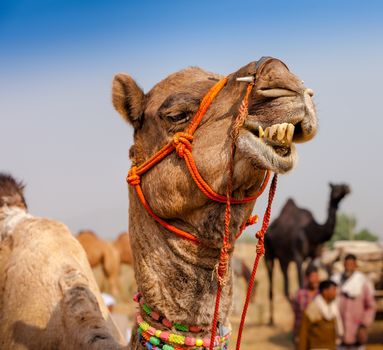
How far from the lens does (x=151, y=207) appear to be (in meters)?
2.71

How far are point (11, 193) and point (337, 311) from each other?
5.17 meters

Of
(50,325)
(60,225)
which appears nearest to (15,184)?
(60,225)

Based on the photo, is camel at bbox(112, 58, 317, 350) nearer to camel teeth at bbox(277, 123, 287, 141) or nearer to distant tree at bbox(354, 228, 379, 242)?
camel teeth at bbox(277, 123, 287, 141)

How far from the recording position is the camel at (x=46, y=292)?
3.36m

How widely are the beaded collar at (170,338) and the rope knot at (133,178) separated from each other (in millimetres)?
520

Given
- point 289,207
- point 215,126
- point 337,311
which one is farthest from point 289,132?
point 289,207

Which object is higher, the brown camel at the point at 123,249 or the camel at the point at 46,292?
the camel at the point at 46,292

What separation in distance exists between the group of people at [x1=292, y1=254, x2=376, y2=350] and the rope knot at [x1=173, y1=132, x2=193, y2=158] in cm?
565

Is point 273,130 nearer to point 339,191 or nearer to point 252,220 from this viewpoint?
point 252,220

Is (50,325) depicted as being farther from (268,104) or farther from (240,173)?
(268,104)

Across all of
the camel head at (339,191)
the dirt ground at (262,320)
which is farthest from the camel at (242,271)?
the camel head at (339,191)

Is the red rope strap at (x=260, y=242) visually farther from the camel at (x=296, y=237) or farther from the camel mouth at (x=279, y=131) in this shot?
the camel at (x=296, y=237)

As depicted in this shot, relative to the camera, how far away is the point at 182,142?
258cm

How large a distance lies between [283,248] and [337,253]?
14.2 ft
